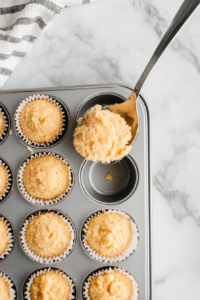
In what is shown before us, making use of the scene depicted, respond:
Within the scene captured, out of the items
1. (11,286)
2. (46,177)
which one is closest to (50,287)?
(11,286)

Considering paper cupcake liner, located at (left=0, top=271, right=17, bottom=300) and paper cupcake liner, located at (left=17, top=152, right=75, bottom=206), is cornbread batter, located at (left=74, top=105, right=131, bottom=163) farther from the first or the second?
paper cupcake liner, located at (left=0, top=271, right=17, bottom=300)

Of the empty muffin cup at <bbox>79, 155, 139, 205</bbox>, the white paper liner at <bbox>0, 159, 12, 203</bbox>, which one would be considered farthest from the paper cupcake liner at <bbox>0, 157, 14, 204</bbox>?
the empty muffin cup at <bbox>79, 155, 139, 205</bbox>

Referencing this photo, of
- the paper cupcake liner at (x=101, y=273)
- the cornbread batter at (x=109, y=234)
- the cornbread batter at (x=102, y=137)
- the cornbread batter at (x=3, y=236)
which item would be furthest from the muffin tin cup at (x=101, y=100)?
the cornbread batter at (x=3, y=236)

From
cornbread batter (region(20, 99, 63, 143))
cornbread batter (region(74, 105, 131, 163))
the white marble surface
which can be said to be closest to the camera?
cornbread batter (region(74, 105, 131, 163))

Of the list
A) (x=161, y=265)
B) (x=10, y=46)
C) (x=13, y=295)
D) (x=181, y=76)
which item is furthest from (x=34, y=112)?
(x=161, y=265)

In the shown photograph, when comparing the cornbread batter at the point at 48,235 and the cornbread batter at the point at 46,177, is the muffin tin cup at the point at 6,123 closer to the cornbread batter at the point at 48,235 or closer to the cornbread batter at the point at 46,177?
the cornbread batter at the point at 46,177

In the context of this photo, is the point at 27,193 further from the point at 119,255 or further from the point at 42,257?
the point at 119,255
